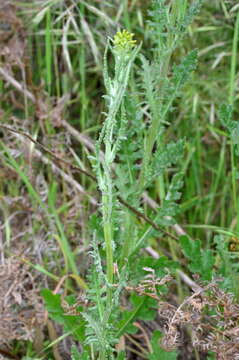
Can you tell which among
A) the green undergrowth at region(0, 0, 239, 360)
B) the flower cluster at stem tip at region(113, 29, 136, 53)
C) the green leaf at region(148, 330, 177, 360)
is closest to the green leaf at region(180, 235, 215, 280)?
the green undergrowth at region(0, 0, 239, 360)

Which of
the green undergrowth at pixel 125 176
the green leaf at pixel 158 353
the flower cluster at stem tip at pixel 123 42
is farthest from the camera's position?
the green leaf at pixel 158 353

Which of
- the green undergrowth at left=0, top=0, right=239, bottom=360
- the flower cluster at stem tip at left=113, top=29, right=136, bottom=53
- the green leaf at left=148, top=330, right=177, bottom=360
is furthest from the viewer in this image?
the green leaf at left=148, top=330, right=177, bottom=360

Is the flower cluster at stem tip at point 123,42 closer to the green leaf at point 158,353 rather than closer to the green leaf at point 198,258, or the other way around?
the green leaf at point 198,258

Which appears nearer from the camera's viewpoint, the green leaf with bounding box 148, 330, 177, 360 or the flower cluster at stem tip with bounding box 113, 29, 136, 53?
the flower cluster at stem tip with bounding box 113, 29, 136, 53

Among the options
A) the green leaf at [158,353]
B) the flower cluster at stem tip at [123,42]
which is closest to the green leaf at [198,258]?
the green leaf at [158,353]

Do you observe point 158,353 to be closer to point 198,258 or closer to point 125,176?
point 198,258

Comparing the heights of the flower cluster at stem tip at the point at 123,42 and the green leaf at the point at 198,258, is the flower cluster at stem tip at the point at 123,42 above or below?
above

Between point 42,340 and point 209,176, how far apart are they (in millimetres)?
989

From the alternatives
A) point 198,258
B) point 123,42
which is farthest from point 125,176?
point 123,42

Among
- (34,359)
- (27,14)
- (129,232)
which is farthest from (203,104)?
(34,359)

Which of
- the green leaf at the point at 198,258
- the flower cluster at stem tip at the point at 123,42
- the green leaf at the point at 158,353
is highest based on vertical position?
the flower cluster at stem tip at the point at 123,42

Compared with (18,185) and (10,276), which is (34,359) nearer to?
(10,276)

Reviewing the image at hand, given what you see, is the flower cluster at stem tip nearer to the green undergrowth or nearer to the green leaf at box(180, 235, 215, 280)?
the green undergrowth

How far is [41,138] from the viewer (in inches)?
96.3
